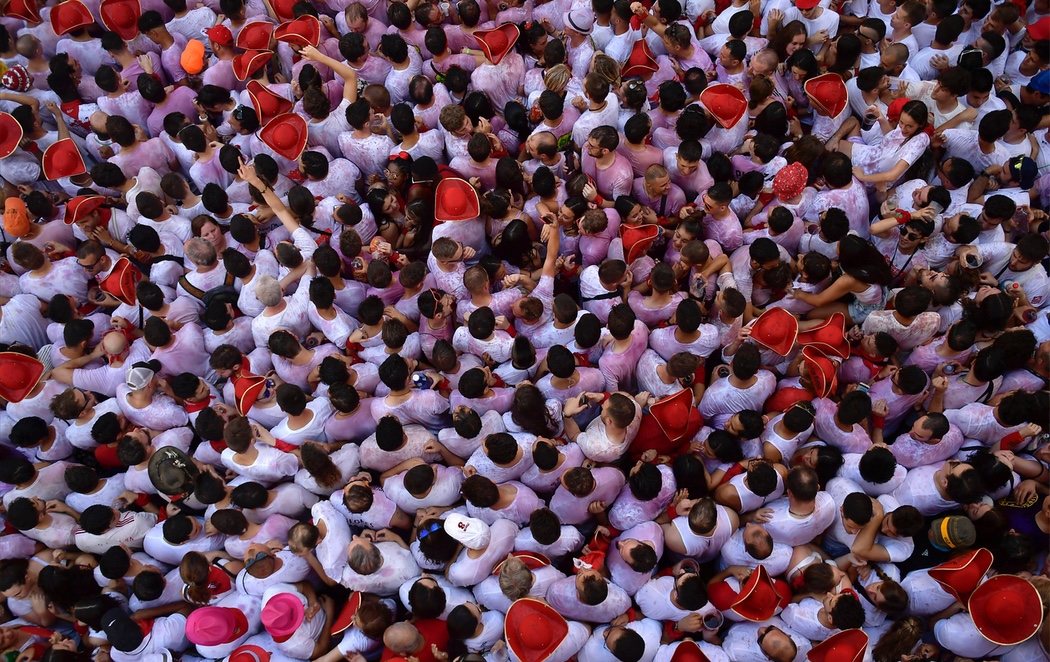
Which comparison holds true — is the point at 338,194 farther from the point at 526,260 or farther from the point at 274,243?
the point at 526,260

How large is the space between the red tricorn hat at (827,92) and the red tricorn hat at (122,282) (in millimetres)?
5810

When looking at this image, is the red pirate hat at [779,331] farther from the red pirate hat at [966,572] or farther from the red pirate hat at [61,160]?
the red pirate hat at [61,160]

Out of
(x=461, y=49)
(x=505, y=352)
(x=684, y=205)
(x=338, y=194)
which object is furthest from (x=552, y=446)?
(x=461, y=49)

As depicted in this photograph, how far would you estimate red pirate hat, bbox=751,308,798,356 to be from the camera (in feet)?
15.5

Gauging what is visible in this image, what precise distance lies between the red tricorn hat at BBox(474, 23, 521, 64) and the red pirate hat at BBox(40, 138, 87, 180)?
3.72 metres

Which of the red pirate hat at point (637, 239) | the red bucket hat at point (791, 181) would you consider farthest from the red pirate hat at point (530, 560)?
the red bucket hat at point (791, 181)

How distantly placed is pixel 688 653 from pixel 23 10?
858 centimetres

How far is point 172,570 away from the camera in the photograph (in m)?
4.80

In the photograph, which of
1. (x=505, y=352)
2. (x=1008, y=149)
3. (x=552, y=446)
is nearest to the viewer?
(x=552, y=446)

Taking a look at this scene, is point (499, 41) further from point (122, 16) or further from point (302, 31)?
point (122, 16)

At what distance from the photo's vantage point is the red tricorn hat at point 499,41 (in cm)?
639

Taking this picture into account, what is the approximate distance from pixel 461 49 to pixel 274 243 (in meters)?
2.72

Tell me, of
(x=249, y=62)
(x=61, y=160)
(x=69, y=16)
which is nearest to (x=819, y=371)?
(x=249, y=62)

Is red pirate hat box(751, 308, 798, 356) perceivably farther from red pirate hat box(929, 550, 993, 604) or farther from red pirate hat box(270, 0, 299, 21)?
red pirate hat box(270, 0, 299, 21)
